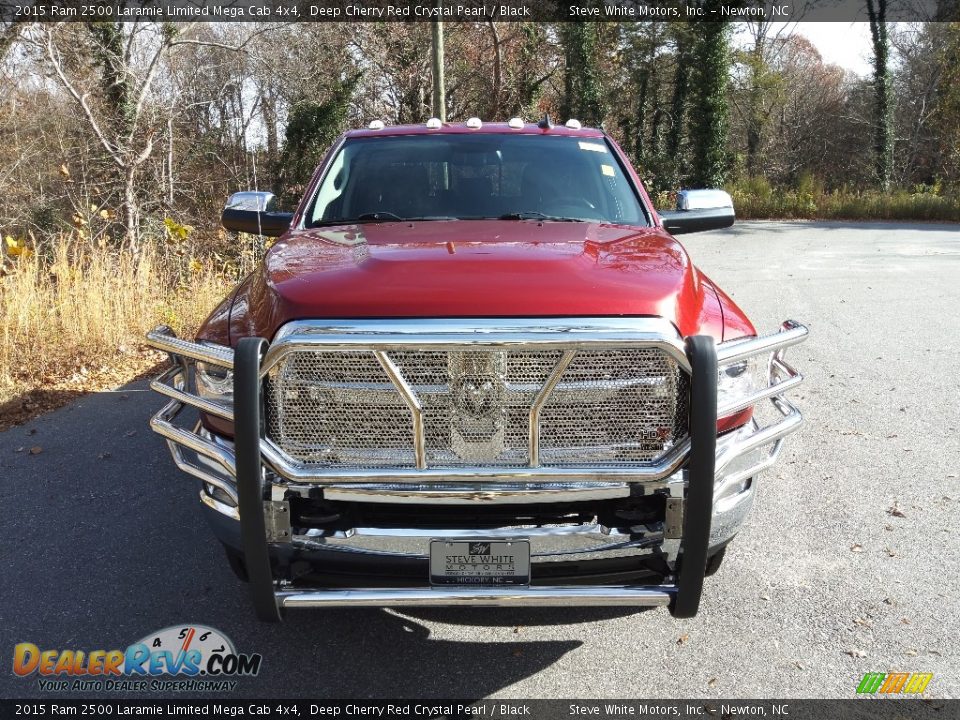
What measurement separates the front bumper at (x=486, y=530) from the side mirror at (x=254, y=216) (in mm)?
1931

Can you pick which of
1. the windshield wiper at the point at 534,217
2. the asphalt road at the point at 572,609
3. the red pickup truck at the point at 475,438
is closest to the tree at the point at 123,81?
the asphalt road at the point at 572,609

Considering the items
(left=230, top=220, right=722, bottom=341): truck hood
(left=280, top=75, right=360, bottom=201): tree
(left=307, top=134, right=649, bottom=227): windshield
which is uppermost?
(left=280, top=75, right=360, bottom=201): tree

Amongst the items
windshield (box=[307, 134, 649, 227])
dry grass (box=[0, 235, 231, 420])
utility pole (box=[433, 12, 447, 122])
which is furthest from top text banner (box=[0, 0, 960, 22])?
windshield (box=[307, 134, 649, 227])

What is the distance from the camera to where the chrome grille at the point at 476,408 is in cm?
235

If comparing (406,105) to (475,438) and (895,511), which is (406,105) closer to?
(895,511)

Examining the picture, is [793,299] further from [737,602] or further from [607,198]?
[737,602]

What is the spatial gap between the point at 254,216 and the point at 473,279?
7.40ft

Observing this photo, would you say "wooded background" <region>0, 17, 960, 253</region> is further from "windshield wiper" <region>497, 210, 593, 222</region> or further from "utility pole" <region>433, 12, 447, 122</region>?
"windshield wiper" <region>497, 210, 593, 222</region>

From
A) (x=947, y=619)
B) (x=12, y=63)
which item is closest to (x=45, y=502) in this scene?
(x=947, y=619)

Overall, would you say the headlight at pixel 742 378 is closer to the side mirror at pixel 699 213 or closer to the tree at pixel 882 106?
the side mirror at pixel 699 213

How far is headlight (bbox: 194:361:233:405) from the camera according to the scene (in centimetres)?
262

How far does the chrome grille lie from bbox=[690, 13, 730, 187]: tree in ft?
90.1

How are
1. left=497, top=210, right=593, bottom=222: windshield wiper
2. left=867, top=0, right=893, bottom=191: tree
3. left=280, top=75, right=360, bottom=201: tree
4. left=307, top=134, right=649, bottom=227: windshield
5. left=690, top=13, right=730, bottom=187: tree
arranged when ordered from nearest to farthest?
left=497, top=210, right=593, bottom=222: windshield wiper
left=307, top=134, right=649, bottom=227: windshield
left=280, top=75, right=360, bottom=201: tree
left=690, top=13, right=730, bottom=187: tree
left=867, top=0, right=893, bottom=191: tree

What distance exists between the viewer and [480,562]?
7.83 feet
